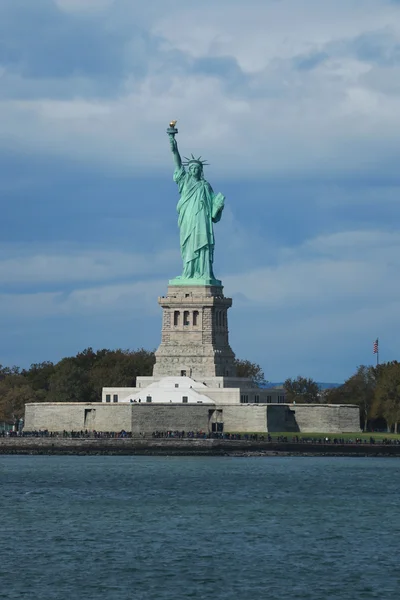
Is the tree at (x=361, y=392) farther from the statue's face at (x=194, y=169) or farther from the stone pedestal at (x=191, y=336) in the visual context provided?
the statue's face at (x=194, y=169)

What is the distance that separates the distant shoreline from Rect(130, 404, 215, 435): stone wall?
3829mm

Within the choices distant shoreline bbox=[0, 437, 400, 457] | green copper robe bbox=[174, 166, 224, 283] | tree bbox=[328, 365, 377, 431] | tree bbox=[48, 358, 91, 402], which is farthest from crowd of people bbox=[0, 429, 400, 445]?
tree bbox=[328, 365, 377, 431]

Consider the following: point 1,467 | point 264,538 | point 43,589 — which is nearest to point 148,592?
point 43,589

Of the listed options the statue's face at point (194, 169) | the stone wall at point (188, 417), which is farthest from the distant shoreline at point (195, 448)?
the statue's face at point (194, 169)

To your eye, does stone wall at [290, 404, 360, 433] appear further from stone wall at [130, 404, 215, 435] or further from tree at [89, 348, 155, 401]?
tree at [89, 348, 155, 401]

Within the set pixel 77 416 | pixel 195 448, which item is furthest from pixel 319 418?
pixel 77 416

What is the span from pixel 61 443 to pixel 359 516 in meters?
43.2

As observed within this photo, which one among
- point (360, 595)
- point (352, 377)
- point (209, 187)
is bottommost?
point (360, 595)

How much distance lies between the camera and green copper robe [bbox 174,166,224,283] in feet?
360

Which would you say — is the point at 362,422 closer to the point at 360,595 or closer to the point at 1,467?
the point at 1,467

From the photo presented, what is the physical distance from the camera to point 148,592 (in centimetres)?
4009

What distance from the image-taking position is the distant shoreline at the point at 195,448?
95375mm

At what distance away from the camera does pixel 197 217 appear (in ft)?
360

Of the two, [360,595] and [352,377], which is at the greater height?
[352,377]
